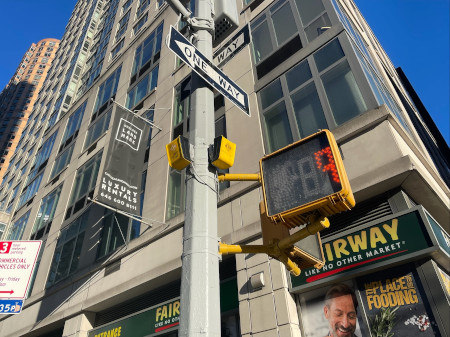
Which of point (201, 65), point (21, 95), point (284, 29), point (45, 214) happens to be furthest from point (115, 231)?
point (21, 95)

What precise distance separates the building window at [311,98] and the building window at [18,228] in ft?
72.5

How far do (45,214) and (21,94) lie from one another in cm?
13232

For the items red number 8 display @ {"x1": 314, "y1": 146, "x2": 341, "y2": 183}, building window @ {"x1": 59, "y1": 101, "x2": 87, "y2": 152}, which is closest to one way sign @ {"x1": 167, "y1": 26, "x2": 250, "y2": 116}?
red number 8 display @ {"x1": 314, "y1": 146, "x2": 341, "y2": 183}

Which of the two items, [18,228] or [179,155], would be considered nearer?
[179,155]

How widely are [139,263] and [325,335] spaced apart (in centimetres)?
741

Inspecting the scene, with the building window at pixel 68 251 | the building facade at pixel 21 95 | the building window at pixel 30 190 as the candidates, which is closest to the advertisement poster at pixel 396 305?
the building window at pixel 68 251

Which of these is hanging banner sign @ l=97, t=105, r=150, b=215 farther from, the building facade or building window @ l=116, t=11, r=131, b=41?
the building facade

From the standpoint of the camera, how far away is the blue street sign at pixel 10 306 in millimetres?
8164

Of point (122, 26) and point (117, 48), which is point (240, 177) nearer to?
point (117, 48)

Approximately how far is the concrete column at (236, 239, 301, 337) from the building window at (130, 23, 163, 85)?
48.8 feet

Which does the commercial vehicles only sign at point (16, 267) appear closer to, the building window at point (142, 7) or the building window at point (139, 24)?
the building window at point (139, 24)

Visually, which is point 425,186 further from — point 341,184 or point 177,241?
point 177,241

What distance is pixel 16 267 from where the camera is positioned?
8836mm

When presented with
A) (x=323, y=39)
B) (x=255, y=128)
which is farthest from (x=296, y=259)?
(x=323, y=39)
